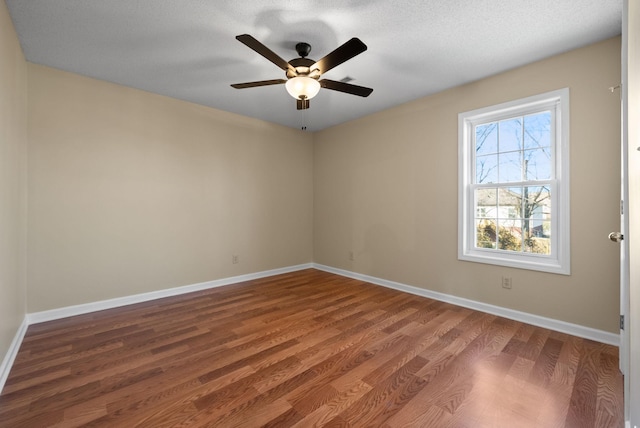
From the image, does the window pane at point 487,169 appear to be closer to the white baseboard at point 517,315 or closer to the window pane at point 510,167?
the window pane at point 510,167

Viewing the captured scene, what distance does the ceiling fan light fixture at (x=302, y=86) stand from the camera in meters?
2.24

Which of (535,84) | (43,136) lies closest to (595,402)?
(535,84)

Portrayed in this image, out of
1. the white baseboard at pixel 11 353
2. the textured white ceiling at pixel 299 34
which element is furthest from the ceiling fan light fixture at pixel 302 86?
the white baseboard at pixel 11 353

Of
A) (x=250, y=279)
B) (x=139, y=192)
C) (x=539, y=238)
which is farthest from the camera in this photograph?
(x=250, y=279)

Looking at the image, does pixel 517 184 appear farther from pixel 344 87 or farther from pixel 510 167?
pixel 344 87

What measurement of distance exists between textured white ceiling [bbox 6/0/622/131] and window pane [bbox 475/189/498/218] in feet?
4.10

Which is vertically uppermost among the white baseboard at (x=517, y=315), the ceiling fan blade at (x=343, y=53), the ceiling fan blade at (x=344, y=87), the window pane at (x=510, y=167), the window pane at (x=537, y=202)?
the ceiling fan blade at (x=343, y=53)

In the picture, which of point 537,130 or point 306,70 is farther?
point 537,130

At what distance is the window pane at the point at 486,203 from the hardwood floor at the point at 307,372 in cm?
111

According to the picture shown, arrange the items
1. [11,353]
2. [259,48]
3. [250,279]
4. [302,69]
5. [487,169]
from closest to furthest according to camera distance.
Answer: [259,48] → [11,353] → [302,69] → [487,169] → [250,279]

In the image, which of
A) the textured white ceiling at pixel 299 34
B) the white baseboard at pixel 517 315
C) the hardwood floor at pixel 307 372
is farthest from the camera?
the white baseboard at pixel 517 315

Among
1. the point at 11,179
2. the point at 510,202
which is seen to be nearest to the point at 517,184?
the point at 510,202

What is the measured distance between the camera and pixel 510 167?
9.73ft

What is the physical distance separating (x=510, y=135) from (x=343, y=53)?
2.15 meters
